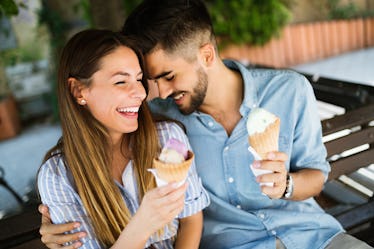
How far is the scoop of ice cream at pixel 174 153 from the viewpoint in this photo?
1417 millimetres

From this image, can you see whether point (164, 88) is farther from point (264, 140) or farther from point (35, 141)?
point (35, 141)

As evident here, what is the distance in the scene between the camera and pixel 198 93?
2.03 metres

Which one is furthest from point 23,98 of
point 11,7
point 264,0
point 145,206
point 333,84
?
point 145,206

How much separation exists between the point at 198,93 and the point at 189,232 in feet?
2.41

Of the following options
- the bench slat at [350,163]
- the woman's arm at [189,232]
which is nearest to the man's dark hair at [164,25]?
the woman's arm at [189,232]

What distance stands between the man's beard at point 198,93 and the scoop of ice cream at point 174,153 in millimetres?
579

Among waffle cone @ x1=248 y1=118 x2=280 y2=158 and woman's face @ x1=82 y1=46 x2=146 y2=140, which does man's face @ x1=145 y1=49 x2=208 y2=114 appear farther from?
waffle cone @ x1=248 y1=118 x2=280 y2=158

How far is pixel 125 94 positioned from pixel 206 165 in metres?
0.60

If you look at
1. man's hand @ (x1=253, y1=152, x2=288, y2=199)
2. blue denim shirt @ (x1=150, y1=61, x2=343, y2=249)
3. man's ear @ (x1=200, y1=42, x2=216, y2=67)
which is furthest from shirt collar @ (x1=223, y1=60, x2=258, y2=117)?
man's hand @ (x1=253, y1=152, x2=288, y2=199)

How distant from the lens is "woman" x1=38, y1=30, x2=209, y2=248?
1666mm

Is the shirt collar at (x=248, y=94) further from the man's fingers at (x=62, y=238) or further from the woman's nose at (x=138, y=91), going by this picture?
the man's fingers at (x=62, y=238)

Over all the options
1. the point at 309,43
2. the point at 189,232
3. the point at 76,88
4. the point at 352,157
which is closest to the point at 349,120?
the point at 352,157

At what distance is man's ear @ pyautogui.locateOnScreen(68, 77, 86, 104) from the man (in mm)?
396

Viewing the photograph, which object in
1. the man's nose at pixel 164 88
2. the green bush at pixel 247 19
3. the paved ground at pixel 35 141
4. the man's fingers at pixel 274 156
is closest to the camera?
the man's fingers at pixel 274 156
